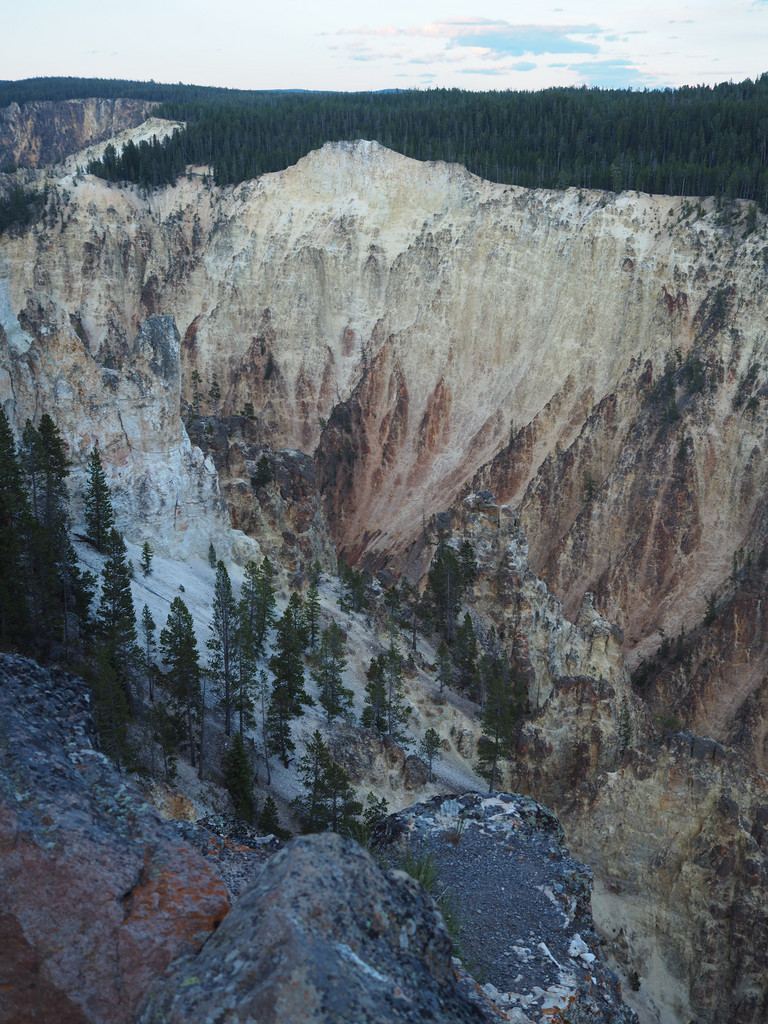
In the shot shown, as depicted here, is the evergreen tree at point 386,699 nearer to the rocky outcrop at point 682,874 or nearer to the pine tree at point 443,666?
the pine tree at point 443,666

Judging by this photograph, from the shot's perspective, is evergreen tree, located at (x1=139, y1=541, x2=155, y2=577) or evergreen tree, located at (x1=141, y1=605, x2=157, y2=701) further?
evergreen tree, located at (x1=139, y1=541, x2=155, y2=577)

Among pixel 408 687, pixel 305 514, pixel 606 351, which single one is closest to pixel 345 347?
pixel 606 351

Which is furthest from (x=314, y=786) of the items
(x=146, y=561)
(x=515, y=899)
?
(x=146, y=561)

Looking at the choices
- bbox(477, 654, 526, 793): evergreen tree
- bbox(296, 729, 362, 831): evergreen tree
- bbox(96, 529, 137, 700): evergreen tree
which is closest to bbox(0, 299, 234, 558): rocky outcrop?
bbox(96, 529, 137, 700): evergreen tree

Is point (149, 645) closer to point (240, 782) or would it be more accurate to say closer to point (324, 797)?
point (240, 782)

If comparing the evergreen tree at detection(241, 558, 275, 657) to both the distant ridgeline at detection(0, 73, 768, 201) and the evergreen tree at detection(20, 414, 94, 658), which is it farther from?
the distant ridgeline at detection(0, 73, 768, 201)

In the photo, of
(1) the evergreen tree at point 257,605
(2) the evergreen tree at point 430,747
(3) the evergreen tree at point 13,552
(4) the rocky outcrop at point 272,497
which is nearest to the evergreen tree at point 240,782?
(3) the evergreen tree at point 13,552
